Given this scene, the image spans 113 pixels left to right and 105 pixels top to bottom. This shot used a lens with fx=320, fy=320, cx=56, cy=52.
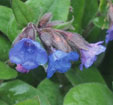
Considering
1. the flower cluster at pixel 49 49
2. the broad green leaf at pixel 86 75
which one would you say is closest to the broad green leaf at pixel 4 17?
the flower cluster at pixel 49 49

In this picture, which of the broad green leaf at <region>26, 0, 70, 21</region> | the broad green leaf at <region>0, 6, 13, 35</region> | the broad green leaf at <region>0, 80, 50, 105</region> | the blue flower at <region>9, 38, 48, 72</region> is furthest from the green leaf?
the broad green leaf at <region>0, 6, 13, 35</region>

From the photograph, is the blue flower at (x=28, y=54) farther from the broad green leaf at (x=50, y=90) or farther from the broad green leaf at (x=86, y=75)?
the broad green leaf at (x=86, y=75)

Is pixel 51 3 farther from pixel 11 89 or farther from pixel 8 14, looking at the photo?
pixel 11 89

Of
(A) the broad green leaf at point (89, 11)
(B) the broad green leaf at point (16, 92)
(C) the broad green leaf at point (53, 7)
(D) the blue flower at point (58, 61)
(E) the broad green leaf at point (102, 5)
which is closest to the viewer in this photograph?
(D) the blue flower at point (58, 61)

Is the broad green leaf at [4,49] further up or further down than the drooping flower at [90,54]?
further down

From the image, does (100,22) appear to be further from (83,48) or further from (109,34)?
(83,48)

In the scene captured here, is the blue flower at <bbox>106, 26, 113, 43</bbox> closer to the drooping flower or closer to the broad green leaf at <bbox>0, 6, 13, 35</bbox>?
the drooping flower
